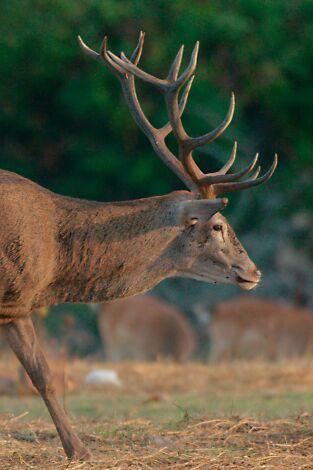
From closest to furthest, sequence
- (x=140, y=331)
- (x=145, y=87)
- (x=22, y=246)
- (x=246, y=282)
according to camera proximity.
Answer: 1. (x=22, y=246)
2. (x=246, y=282)
3. (x=140, y=331)
4. (x=145, y=87)

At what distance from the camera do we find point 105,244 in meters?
7.52

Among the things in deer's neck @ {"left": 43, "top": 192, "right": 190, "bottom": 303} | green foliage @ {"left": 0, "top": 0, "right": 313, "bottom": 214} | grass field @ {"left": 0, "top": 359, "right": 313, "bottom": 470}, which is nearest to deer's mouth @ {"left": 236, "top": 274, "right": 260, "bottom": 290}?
deer's neck @ {"left": 43, "top": 192, "right": 190, "bottom": 303}

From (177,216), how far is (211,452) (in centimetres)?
141

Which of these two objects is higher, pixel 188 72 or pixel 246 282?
Answer: pixel 188 72

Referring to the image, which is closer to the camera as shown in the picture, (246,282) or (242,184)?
(242,184)

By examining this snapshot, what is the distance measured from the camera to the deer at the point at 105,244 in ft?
23.8

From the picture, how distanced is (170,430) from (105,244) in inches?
53.2

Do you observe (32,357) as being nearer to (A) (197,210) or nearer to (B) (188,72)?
(A) (197,210)

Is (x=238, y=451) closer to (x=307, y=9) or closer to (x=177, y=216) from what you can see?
(x=177, y=216)

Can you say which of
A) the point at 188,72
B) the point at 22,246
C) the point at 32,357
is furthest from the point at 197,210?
the point at 32,357

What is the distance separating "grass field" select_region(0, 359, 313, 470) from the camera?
6906 mm

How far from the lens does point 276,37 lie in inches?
790

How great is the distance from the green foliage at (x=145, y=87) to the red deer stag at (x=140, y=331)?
2165mm

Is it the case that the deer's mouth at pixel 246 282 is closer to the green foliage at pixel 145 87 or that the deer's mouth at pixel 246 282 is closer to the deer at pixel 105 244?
the deer at pixel 105 244
